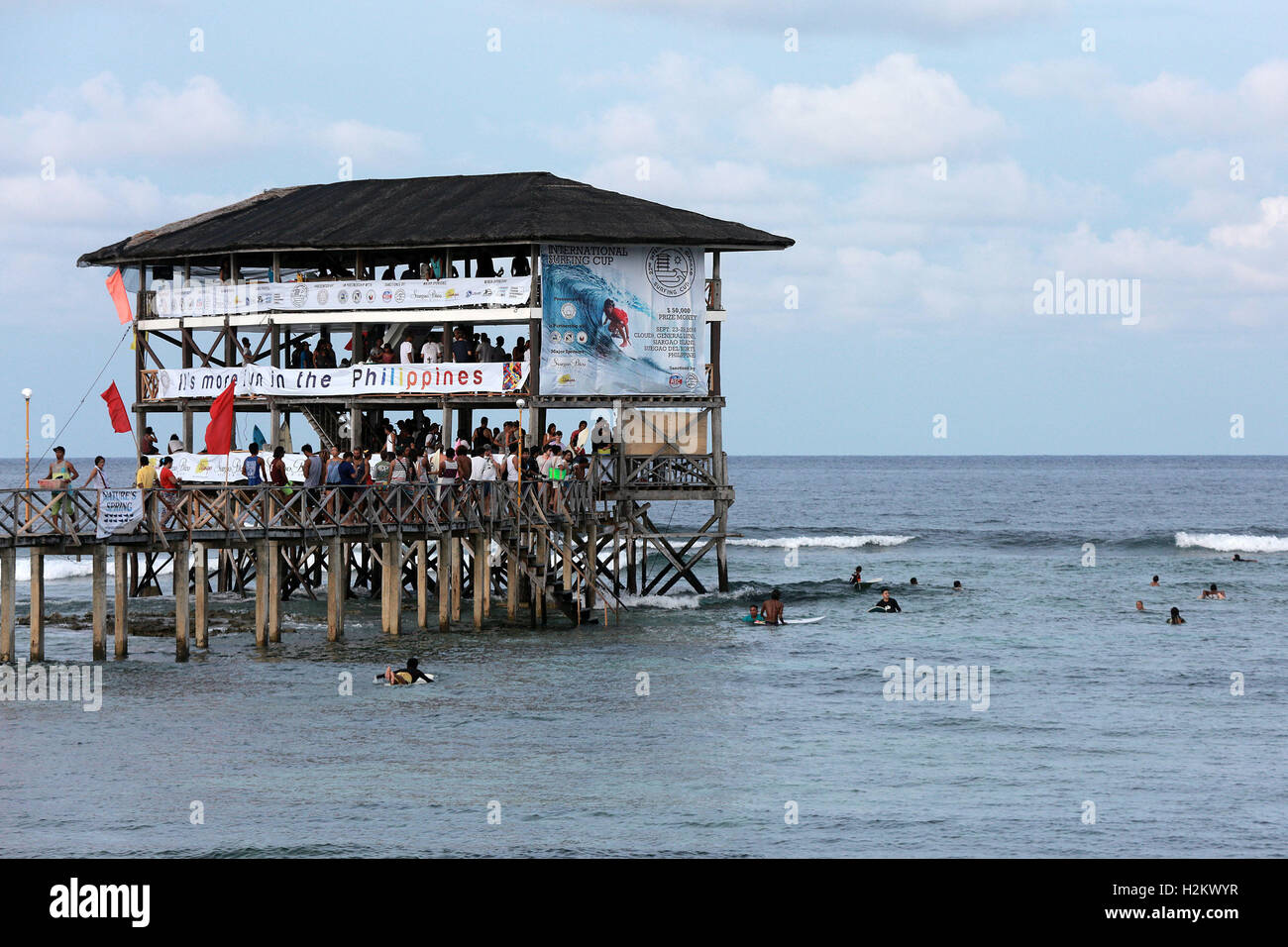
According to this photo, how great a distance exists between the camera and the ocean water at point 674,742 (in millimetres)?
18172

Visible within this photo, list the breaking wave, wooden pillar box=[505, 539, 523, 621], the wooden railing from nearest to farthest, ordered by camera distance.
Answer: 1. the wooden railing
2. wooden pillar box=[505, 539, 523, 621]
3. the breaking wave

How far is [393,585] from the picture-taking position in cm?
3275

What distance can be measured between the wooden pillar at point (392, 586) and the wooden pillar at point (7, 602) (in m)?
7.61

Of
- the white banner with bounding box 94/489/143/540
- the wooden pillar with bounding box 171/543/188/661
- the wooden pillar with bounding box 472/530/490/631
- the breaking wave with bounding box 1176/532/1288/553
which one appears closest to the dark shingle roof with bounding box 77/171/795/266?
the wooden pillar with bounding box 472/530/490/631

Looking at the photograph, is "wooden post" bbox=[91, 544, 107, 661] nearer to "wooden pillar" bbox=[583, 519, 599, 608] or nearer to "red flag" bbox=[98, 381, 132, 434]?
"red flag" bbox=[98, 381, 132, 434]

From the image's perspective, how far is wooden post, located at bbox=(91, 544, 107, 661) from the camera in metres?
26.9

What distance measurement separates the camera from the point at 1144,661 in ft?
108

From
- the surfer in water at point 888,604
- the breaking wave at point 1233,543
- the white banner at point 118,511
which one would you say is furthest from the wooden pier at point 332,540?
the breaking wave at point 1233,543

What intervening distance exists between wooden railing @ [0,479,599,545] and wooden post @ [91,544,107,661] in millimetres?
569

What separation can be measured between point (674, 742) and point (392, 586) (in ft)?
37.1
